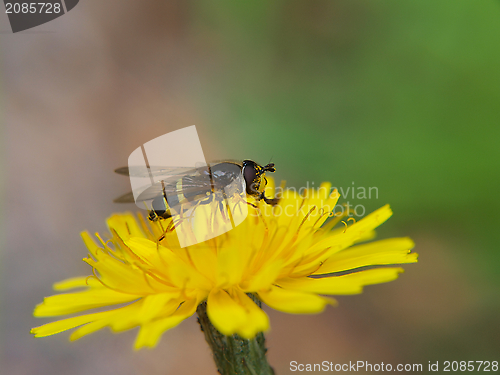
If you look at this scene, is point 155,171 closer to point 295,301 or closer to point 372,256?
point 295,301

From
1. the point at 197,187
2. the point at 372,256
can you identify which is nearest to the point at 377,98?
the point at 372,256

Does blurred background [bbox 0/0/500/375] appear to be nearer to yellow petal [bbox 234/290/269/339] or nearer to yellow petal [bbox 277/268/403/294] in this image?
yellow petal [bbox 277/268/403/294]

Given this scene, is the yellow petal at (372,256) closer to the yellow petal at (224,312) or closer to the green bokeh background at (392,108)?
the yellow petal at (224,312)

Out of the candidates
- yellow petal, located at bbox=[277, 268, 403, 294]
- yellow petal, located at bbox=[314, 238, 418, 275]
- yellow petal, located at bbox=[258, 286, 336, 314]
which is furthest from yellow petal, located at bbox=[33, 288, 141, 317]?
yellow petal, located at bbox=[314, 238, 418, 275]

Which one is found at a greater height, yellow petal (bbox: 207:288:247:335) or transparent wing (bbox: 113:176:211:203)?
transparent wing (bbox: 113:176:211:203)

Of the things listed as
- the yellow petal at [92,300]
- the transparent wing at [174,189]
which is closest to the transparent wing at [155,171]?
the transparent wing at [174,189]

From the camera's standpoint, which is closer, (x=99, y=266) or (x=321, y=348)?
(x=99, y=266)

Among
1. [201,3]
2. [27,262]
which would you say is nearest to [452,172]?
[201,3]

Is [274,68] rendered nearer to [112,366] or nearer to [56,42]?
[56,42]
